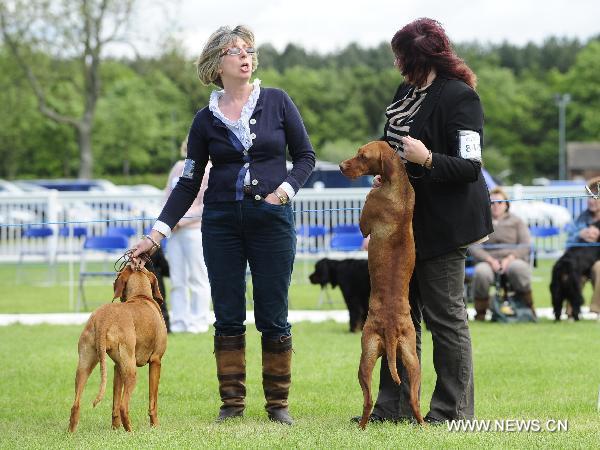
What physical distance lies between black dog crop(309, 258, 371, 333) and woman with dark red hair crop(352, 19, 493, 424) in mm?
4978

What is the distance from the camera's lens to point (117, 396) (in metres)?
4.98

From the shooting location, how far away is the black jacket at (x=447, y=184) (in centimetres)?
473

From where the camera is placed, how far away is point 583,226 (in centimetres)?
1165

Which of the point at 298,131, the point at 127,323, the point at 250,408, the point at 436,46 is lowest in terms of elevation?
the point at 250,408

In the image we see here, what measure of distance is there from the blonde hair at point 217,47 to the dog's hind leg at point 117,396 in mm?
1528

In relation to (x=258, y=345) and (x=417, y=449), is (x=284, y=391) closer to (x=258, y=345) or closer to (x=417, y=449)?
(x=417, y=449)

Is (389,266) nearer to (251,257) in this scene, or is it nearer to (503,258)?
(251,257)

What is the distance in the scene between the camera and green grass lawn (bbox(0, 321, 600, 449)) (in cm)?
470

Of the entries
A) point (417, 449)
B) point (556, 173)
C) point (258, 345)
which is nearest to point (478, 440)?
point (417, 449)

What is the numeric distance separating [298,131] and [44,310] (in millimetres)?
8647

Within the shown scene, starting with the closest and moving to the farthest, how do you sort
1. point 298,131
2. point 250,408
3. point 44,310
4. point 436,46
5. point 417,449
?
point 417,449 < point 436,46 < point 298,131 < point 250,408 < point 44,310

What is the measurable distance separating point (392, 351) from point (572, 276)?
7.11 metres

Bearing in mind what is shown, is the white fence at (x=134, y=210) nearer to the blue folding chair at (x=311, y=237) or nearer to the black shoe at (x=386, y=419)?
the blue folding chair at (x=311, y=237)

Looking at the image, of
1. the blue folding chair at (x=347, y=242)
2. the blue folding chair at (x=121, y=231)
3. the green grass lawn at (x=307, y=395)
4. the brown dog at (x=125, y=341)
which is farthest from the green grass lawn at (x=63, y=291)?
the brown dog at (x=125, y=341)
